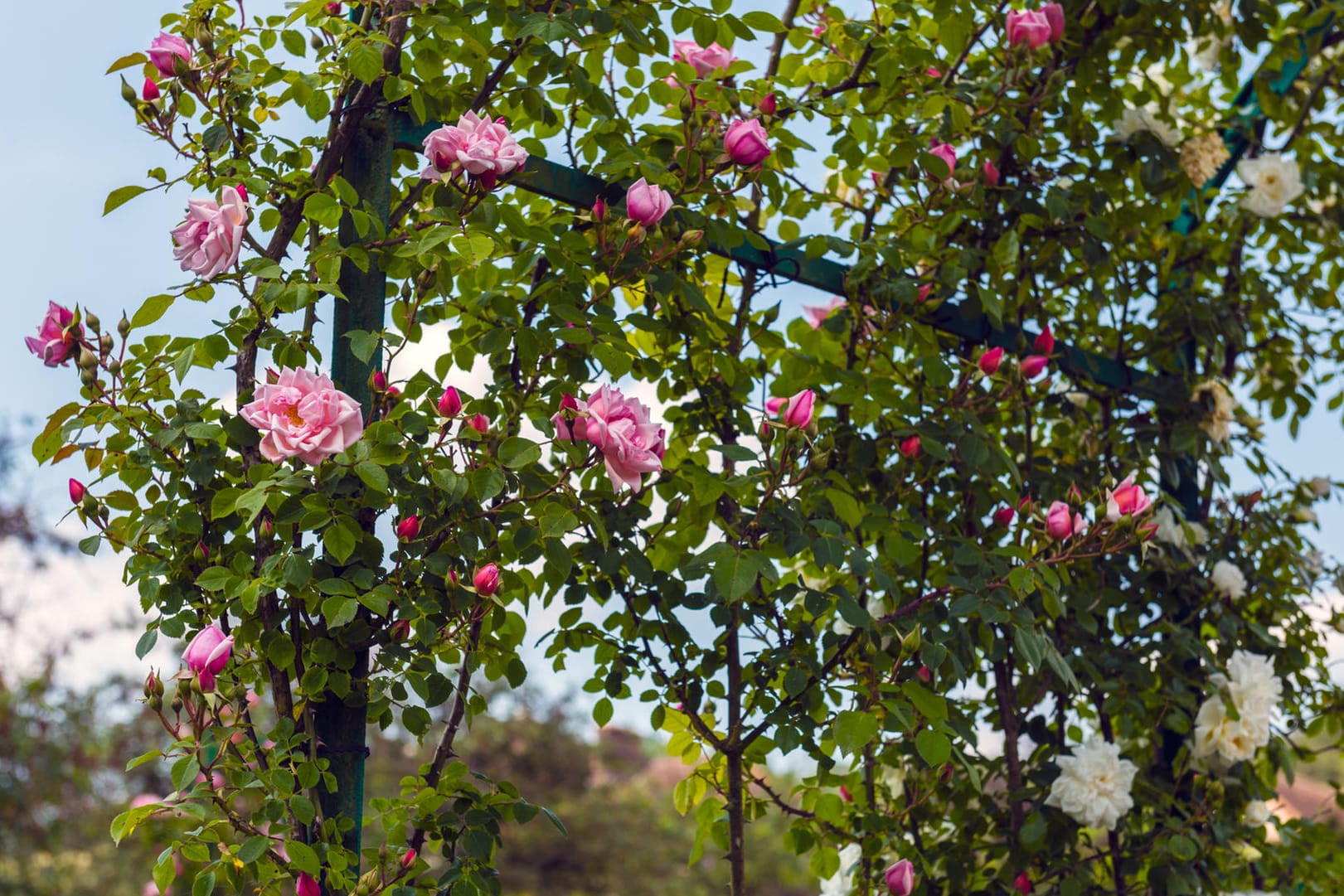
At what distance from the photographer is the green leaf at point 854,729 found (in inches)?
48.4

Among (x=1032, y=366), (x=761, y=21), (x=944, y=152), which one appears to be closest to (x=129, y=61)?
(x=761, y=21)

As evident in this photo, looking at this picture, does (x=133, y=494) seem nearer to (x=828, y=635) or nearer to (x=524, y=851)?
(x=828, y=635)

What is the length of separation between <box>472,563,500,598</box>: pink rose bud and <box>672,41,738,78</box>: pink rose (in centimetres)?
73

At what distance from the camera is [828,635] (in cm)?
151

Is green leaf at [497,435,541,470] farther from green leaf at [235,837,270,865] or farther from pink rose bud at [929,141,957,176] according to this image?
pink rose bud at [929,141,957,176]

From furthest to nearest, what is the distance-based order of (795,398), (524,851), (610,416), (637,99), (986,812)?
(524,851) < (986,812) < (637,99) < (795,398) < (610,416)

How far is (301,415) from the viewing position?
1057 mm

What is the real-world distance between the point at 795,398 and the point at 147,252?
700mm

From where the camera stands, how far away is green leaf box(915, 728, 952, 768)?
1.26 meters

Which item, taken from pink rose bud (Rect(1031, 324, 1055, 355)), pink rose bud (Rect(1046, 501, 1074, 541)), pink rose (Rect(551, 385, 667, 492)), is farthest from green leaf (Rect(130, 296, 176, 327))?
pink rose bud (Rect(1031, 324, 1055, 355))

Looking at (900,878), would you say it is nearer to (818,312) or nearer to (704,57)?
(818,312)

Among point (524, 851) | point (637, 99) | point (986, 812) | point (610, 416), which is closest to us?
point (610, 416)

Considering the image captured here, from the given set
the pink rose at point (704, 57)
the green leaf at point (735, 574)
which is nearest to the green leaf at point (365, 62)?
the pink rose at point (704, 57)

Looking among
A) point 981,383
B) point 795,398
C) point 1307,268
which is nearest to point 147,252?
point 795,398
